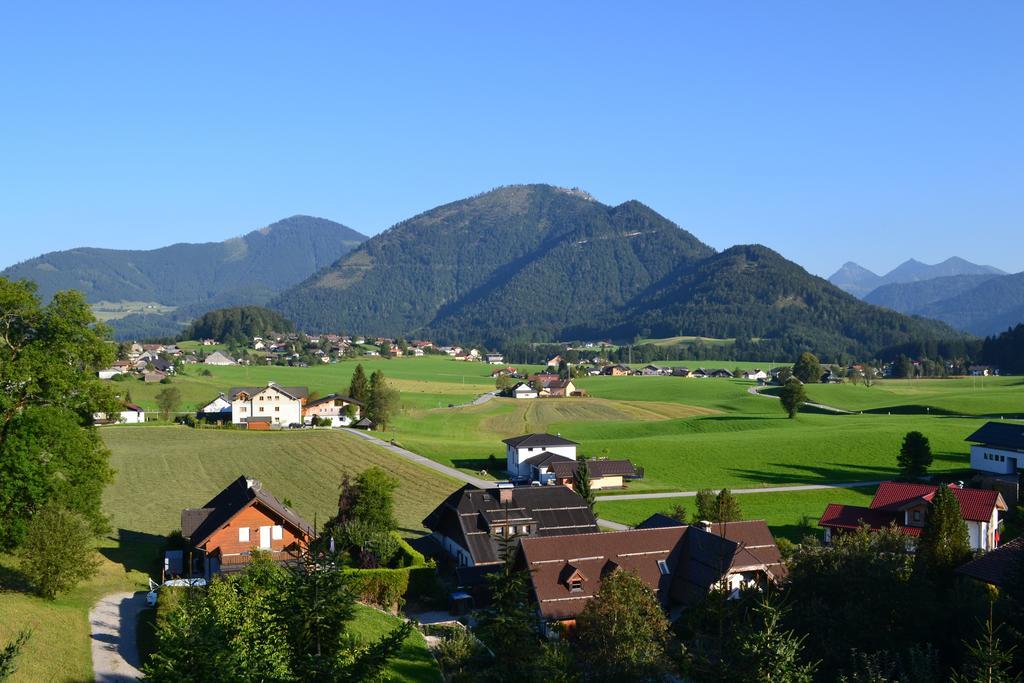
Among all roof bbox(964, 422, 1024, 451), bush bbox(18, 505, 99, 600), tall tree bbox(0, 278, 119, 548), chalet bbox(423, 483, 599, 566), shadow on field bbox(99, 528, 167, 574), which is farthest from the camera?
roof bbox(964, 422, 1024, 451)

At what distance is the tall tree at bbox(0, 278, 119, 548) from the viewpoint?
32406 mm

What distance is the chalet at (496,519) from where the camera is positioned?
40.8 metres

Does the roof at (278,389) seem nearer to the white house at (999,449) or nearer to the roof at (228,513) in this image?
the roof at (228,513)

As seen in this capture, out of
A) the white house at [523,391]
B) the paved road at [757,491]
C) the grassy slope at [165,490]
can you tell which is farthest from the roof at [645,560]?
the white house at [523,391]

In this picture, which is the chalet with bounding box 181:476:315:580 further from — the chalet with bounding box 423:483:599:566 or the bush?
the chalet with bounding box 423:483:599:566

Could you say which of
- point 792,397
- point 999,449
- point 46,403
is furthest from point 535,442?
point 792,397

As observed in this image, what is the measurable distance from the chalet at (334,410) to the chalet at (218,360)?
2756 inches

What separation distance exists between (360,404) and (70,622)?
74.3 meters

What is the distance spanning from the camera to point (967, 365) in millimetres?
179875

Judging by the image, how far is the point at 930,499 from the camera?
151 ft

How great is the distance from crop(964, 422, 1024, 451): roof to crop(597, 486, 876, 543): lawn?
9666 millimetres

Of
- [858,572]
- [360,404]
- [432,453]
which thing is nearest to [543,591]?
[858,572]

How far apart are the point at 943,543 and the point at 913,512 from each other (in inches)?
657

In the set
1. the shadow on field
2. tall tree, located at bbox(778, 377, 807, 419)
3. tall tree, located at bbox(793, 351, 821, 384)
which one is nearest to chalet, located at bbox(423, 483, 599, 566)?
the shadow on field
